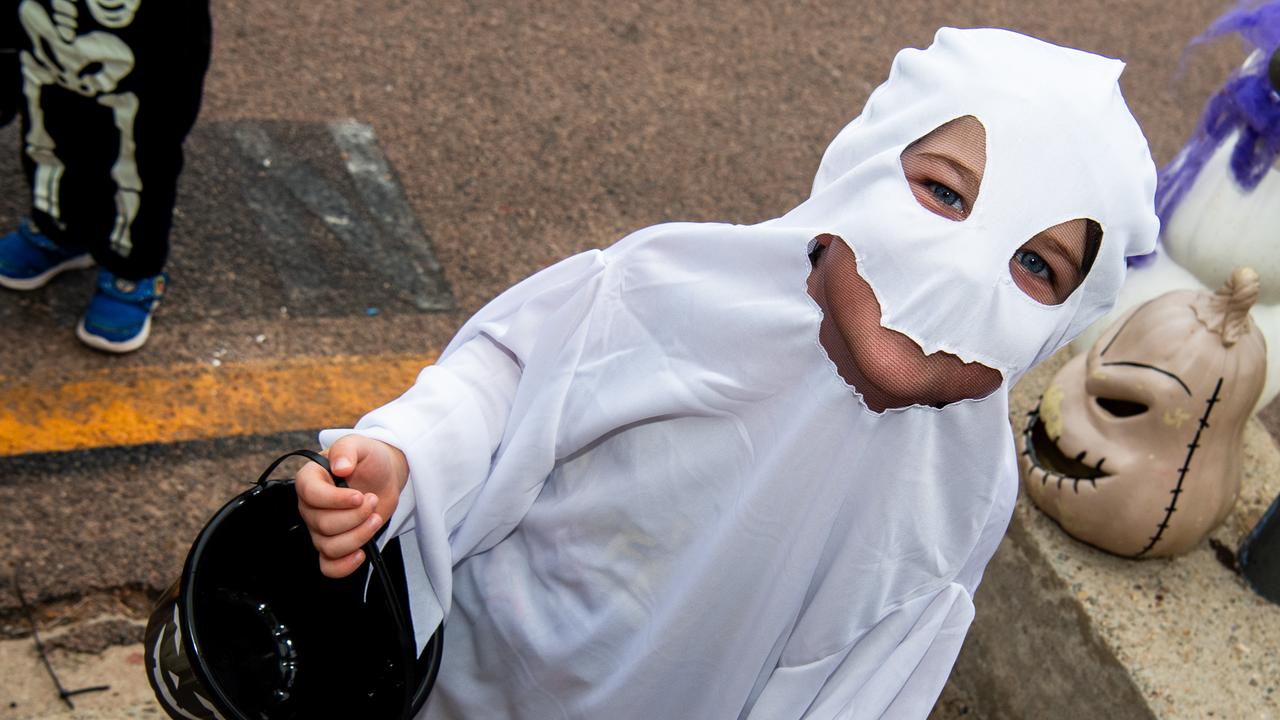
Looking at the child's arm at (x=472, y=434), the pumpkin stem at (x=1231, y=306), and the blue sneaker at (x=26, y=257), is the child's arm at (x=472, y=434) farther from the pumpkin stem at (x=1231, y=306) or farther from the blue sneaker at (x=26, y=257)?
the blue sneaker at (x=26, y=257)

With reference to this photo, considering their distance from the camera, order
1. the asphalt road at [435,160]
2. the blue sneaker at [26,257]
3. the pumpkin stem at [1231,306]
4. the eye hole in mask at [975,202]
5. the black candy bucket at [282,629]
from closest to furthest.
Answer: the eye hole in mask at [975,202], the black candy bucket at [282,629], the pumpkin stem at [1231,306], the asphalt road at [435,160], the blue sneaker at [26,257]

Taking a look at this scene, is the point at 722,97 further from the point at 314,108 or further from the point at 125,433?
the point at 125,433

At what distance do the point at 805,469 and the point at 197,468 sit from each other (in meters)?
1.77

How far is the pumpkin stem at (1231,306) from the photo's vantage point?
248cm

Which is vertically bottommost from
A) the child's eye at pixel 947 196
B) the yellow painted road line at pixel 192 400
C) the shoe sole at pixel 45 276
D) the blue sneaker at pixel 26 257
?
the yellow painted road line at pixel 192 400

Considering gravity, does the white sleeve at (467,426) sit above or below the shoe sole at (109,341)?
above

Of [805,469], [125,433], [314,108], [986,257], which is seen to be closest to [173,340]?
[125,433]

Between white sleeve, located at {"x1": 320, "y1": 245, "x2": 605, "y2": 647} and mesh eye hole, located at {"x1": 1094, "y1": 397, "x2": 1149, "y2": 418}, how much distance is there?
55.3 inches

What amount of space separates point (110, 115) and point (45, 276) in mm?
589

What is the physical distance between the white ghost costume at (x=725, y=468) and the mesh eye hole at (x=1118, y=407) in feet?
3.25

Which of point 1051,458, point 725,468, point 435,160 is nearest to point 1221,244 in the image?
point 1051,458

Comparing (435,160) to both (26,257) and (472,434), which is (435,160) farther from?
(472,434)

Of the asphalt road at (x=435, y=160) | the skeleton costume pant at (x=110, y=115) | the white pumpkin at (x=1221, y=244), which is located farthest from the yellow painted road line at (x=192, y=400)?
the white pumpkin at (x=1221, y=244)

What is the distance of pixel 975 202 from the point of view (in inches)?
58.3
